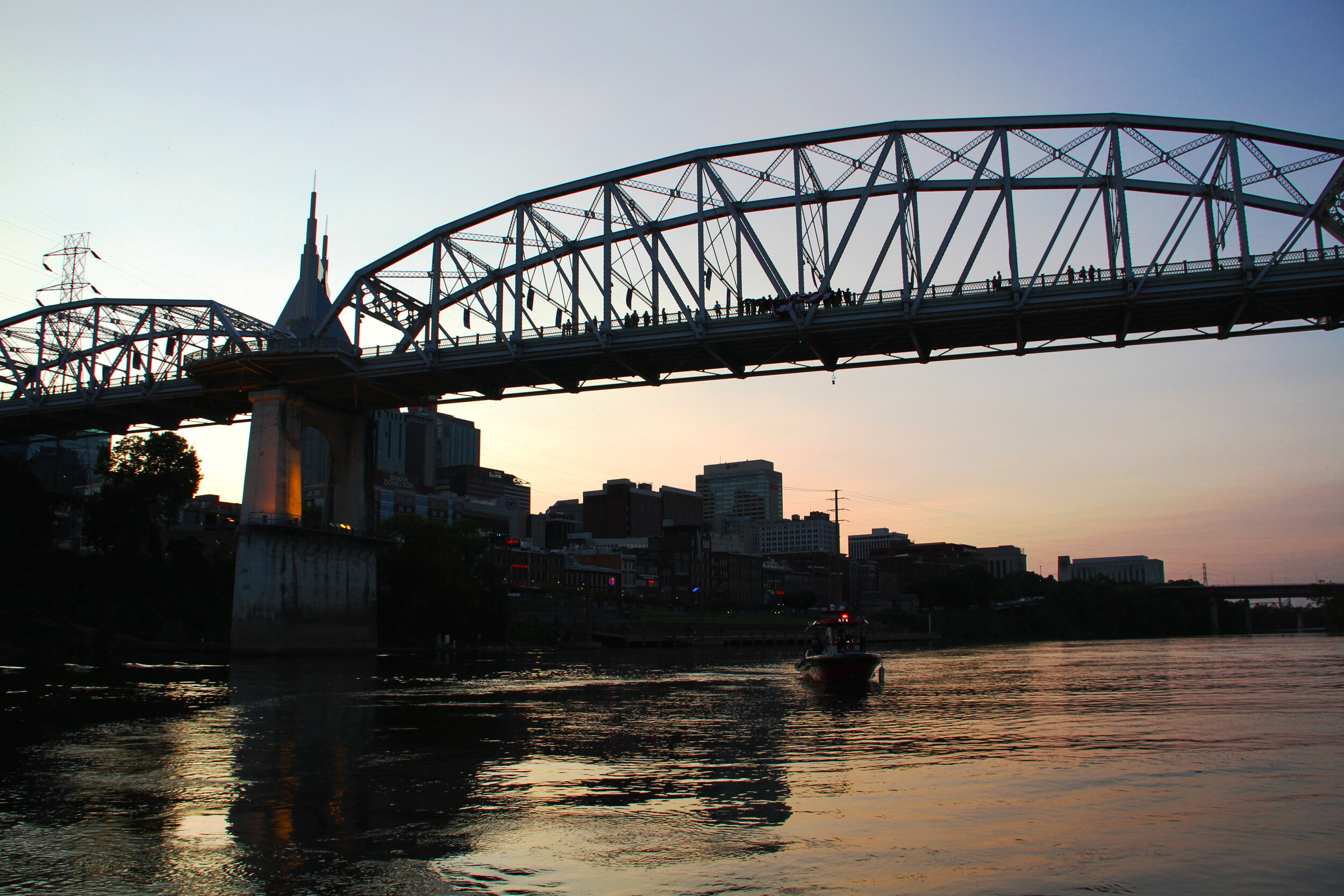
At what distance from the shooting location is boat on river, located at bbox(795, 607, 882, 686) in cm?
4847

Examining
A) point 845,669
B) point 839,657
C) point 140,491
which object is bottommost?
point 845,669

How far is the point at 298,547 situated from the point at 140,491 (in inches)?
833

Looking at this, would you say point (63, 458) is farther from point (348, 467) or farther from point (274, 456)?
point (274, 456)

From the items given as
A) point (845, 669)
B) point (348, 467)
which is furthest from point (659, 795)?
point (348, 467)

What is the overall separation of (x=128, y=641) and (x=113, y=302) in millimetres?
38723

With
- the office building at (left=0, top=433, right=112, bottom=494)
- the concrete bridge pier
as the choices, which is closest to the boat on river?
the concrete bridge pier

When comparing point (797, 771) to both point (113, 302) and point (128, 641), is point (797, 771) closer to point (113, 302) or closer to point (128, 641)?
point (128, 641)

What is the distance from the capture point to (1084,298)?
57.0m

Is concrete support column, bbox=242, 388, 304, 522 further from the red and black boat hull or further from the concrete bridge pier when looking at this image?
the red and black boat hull

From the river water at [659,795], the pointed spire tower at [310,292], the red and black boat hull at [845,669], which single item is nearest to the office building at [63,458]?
the pointed spire tower at [310,292]

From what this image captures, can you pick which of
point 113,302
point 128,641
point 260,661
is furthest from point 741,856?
point 113,302

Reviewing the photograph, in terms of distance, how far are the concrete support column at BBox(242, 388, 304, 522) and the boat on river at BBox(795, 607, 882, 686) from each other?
3963 cm

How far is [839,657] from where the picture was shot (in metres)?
48.6

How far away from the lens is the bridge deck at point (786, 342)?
5594cm
